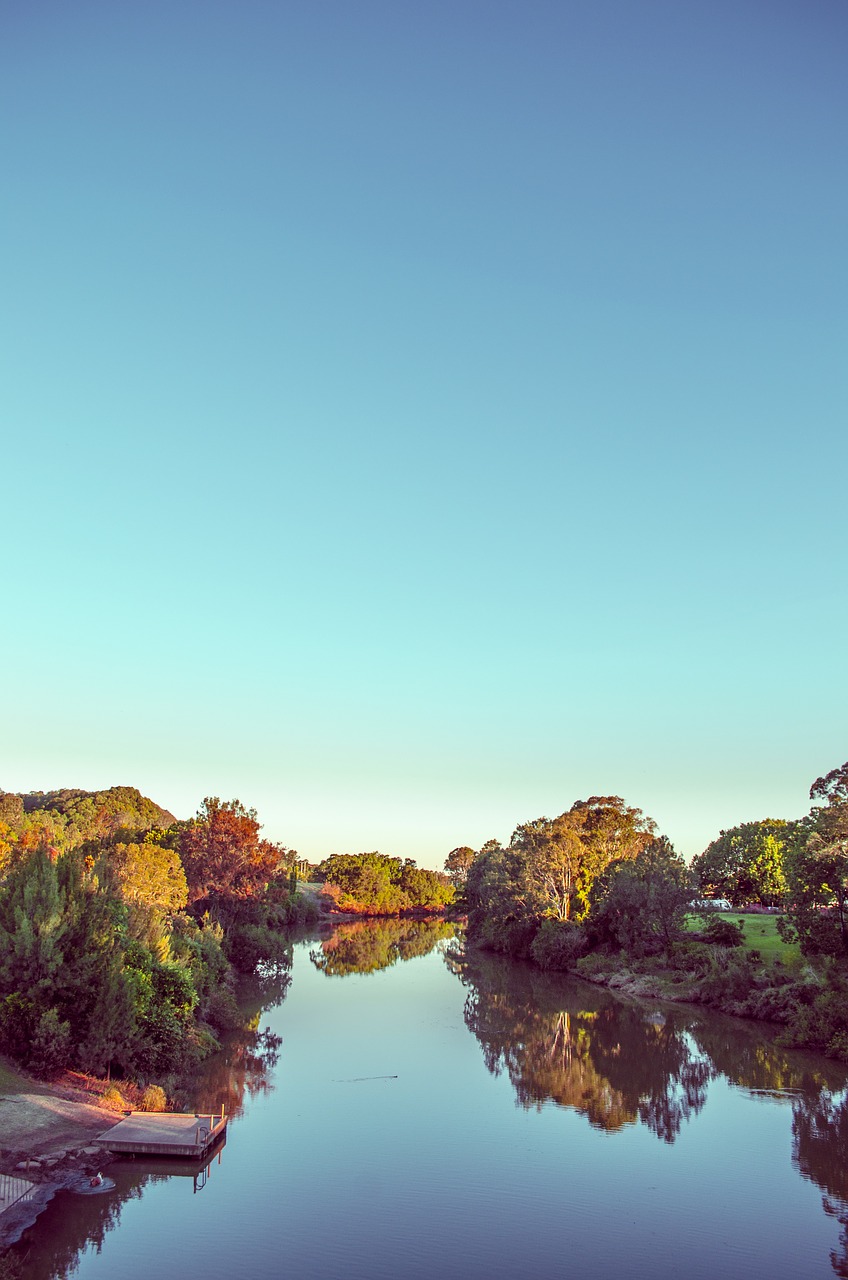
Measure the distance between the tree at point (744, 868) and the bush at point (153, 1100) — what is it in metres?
66.9

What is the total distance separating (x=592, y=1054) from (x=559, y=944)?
33.1m

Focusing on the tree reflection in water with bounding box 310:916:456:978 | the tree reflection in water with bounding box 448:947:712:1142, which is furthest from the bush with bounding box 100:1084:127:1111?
the tree reflection in water with bounding box 310:916:456:978

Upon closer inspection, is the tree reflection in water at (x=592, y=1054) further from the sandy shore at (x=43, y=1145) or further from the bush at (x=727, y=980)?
the sandy shore at (x=43, y=1145)

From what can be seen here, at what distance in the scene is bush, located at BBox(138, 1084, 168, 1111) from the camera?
82.9ft

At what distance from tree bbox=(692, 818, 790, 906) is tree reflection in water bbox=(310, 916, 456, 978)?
101ft

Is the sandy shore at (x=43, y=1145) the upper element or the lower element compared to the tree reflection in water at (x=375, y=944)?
upper

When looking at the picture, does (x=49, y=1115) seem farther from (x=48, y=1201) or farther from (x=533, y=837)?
(x=533, y=837)

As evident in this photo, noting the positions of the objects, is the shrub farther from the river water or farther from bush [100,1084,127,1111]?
bush [100,1084,127,1111]

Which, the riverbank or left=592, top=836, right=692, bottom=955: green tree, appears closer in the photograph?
the riverbank

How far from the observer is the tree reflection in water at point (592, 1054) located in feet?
97.3

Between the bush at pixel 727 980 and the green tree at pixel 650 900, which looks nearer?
the bush at pixel 727 980

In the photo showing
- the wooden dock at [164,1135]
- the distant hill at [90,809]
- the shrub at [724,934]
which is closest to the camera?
the wooden dock at [164,1135]

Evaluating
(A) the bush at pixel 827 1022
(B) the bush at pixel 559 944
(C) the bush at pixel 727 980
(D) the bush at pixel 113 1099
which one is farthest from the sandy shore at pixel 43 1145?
(B) the bush at pixel 559 944

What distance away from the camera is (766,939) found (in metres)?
57.7
